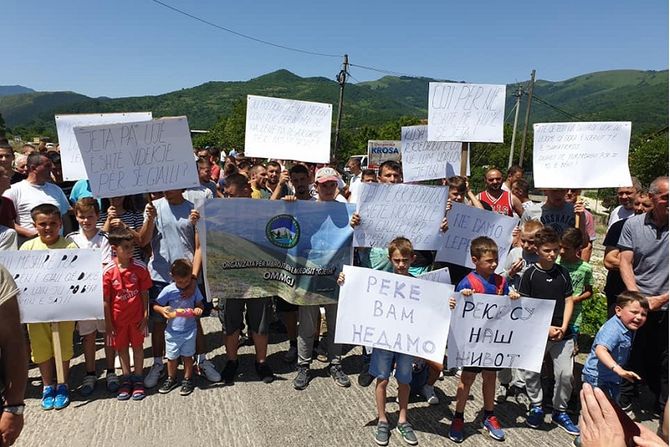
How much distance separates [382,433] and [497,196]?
3.30 m

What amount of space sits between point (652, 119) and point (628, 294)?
680ft

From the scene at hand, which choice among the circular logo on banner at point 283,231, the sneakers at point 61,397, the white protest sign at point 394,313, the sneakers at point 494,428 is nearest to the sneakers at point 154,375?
the sneakers at point 61,397

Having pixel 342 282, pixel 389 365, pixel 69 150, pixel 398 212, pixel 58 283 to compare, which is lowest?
pixel 389 365

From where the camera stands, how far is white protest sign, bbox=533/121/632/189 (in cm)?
493

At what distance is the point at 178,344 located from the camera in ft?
14.1

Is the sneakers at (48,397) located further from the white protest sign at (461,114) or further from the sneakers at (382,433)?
the white protest sign at (461,114)

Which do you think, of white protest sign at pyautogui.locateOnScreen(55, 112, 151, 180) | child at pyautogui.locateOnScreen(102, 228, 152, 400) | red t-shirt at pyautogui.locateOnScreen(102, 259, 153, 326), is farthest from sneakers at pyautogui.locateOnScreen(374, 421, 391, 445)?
white protest sign at pyautogui.locateOnScreen(55, 112, 151, 180)

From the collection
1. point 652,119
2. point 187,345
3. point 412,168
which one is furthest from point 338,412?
point 652,119

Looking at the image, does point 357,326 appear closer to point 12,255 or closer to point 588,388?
point 588,388

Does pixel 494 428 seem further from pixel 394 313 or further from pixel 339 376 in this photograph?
pixel 339 376

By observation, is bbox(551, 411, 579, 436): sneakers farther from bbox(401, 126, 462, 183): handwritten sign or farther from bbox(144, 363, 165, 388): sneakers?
bbox(144, 363, 165, 388): sneakers

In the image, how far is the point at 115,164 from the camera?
4223 millimetres

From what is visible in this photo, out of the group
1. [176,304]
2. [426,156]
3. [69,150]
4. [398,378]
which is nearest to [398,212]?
[426,156]

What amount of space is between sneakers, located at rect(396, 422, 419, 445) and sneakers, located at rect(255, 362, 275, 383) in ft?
4.74
